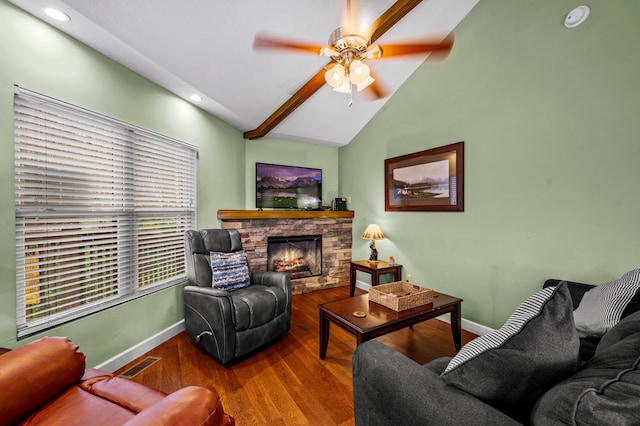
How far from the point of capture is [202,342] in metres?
2.33

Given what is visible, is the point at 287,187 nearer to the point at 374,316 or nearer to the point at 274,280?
the point at 274,280

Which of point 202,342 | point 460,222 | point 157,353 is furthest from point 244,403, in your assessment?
point 460,222

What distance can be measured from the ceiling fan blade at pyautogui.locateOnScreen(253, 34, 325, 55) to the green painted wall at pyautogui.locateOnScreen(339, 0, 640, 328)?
6.15 feet

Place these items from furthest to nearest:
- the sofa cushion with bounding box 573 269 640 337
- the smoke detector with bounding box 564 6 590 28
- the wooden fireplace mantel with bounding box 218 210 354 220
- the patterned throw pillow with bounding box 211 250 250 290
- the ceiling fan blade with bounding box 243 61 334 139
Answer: the wooden fireplace mantel with bounding box 218 210 354 220 < the ceiling fan blade with bounding box 243 61 334 139 < the patterned throw pillow with bounding box 211 250 250 290 < the smoke detector with bounding box 564 6 590 28 < the sofa cushion with bounding box 573 269 640 337

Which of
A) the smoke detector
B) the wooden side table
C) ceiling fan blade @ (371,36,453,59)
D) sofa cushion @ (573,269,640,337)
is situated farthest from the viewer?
the wooden side table

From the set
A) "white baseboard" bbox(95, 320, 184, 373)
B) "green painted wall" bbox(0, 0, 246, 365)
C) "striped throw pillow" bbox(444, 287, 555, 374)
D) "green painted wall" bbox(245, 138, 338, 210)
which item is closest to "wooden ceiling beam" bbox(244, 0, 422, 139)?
"green painted wall" bbox(245, 138, 338, 210)

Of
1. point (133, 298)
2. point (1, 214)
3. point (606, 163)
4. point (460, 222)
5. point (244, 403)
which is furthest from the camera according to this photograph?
point (460, 222)

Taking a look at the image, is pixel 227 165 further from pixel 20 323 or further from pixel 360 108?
pixel 20 323

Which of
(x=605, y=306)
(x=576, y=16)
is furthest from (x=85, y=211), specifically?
(x=576, y=16)

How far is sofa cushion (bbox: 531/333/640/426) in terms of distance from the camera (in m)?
0.54

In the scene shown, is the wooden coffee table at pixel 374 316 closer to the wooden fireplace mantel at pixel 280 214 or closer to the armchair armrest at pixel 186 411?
the armchair armrest at pixel 186 411

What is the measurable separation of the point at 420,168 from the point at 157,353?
345 centimetres

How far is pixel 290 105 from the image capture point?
3217 mm

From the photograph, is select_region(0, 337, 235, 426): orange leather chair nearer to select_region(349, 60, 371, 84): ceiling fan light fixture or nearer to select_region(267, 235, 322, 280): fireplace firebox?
select_region(349, 60, 371, 84): ceiling fan light fixture
